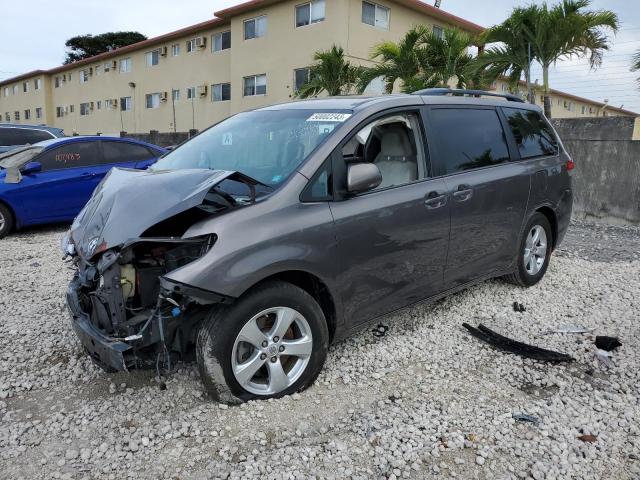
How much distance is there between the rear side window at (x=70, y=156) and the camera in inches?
299

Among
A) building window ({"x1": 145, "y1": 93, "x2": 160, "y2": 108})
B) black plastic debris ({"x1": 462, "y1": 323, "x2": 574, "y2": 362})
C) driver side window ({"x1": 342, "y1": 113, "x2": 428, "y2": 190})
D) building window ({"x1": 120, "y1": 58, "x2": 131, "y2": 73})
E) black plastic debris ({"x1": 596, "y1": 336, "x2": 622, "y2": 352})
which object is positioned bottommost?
black plastic debris ({"x1": 462, "y1": 323, "x2": 574, "y2": 362})

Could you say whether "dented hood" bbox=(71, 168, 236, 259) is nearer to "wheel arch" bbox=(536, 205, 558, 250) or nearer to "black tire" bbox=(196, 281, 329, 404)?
"black tire" bbox=(196, 281, 329, 404)

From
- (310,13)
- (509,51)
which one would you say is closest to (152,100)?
(310,13)

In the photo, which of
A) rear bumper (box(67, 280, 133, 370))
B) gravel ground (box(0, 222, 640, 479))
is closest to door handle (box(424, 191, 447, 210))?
gravel ground (box(0, 222, 640, 479))

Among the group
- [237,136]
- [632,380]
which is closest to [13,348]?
[237,136]

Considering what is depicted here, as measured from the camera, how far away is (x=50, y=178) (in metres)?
7.54

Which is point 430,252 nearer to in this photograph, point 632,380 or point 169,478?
point 632,380

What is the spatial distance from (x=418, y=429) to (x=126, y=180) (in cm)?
231

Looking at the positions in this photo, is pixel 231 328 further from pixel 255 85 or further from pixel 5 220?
pixel 255 85

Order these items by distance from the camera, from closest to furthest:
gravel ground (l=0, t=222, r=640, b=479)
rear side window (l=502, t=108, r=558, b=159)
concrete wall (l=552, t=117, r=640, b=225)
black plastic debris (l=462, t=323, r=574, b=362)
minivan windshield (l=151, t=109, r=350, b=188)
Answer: gravel ground (l=0, t=222, r=640, b=479), minivan windshield (l=151, t=109, r=350, b=188), black plastic debris (l=462, t=323, r=574, b=362), rear side window (l=502, t=108, r=558, b=159), concrete wall (l=552, t=117, r=640, b=225)

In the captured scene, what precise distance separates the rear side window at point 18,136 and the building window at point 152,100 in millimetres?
18606

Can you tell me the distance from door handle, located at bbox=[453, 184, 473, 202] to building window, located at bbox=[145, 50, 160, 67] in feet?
93.8

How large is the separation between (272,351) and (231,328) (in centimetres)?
32

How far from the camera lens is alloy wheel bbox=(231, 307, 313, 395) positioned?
2787 mm
